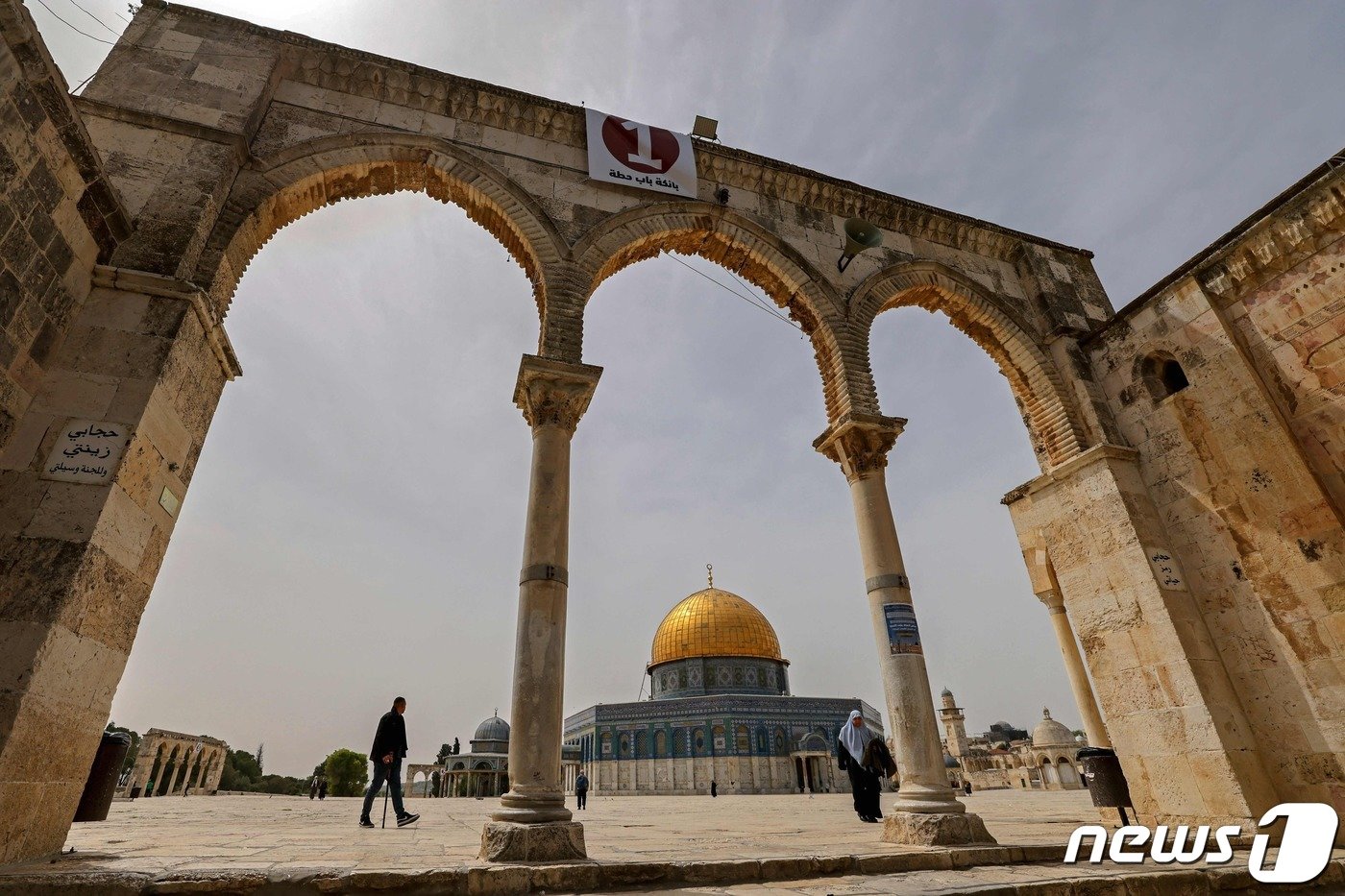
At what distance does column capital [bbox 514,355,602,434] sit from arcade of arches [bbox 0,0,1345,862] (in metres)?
0.03

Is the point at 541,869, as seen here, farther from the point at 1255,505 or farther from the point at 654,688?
the point at 654,688

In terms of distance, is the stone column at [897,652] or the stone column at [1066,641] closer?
the stone column at [897,652]

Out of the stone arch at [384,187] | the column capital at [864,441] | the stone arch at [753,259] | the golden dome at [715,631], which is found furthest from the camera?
A: the golden dome at [715,631]

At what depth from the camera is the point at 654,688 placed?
3984 cm

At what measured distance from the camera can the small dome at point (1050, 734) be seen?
43.0m

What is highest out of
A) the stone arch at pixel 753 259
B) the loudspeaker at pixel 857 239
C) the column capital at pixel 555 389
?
the loudspeaker at pixel 857 239

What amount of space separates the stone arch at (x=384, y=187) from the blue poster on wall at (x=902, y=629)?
488cm

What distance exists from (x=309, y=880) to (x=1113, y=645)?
310 inches

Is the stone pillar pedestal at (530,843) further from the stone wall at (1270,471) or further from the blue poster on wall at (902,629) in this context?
the stone wall at (1270,471)

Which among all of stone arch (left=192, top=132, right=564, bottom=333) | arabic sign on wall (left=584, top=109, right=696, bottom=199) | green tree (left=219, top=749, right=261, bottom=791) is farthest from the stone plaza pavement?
green tree (left=219, top=749, right=261, bottom=791)

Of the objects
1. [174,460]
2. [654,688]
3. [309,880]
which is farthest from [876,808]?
[654,688]

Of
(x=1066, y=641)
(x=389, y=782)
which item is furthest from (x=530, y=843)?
(x=1066, y=641)

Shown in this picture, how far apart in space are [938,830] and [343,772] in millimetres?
57556

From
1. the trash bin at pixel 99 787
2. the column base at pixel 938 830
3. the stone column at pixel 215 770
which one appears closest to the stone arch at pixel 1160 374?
the column base at pixel 938 830
